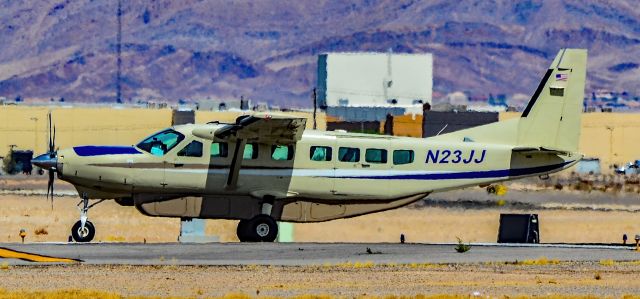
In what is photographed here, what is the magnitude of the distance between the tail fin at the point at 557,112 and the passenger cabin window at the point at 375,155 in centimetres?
379

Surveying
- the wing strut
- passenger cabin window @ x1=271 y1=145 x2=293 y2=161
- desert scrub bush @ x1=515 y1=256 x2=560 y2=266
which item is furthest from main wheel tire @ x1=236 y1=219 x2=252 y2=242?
desert scrub bush @ x1=515 y1=256 x2=560 y2=266

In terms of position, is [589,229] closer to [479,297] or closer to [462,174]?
[462,174]

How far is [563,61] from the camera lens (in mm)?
46000

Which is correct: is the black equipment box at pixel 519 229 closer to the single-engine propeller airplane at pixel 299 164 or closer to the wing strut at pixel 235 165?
the single-engine propeller airplane at pixel 299 164

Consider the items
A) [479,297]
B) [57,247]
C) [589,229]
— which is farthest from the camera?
[589,229]

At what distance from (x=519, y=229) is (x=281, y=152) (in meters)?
8.00

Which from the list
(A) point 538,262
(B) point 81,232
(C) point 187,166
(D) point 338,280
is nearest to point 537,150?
(A) point 538,262

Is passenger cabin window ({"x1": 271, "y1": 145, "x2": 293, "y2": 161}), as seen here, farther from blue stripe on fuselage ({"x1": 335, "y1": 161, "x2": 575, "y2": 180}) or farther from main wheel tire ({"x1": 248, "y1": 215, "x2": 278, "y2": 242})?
blue stripe on fuselage ({"x1": 335, "y1": 161, "x2": 575, "y2": 180})

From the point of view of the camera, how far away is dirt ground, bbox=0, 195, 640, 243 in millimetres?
58469

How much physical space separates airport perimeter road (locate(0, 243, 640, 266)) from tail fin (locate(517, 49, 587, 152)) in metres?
4.17

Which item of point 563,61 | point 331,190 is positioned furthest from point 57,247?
point 563,61

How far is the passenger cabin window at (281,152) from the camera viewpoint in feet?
145

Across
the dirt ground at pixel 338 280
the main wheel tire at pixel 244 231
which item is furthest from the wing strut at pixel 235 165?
the dirt ground at pixel 338 280

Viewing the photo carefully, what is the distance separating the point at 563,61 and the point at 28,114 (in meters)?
84.1
